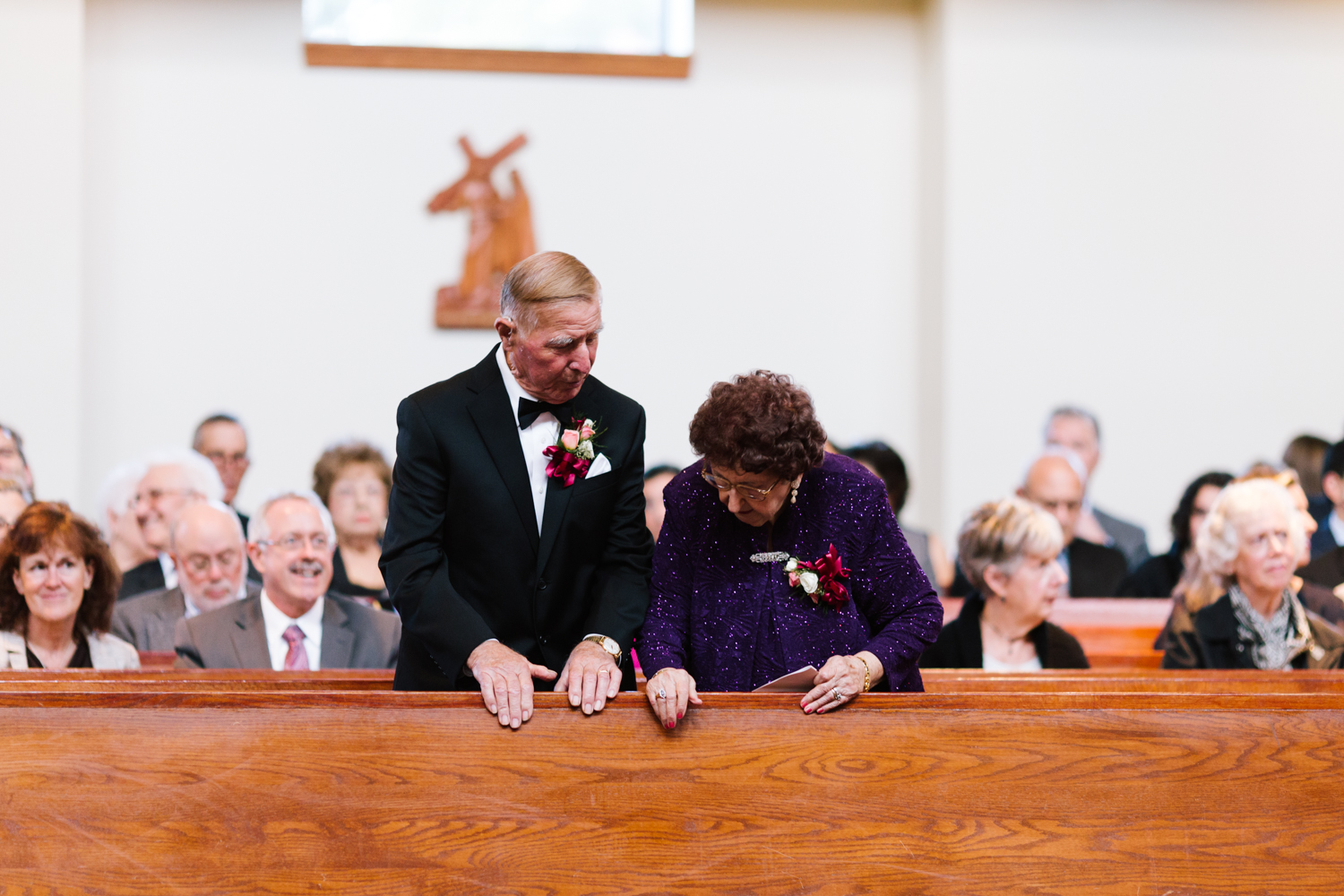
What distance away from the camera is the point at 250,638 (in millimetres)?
3412

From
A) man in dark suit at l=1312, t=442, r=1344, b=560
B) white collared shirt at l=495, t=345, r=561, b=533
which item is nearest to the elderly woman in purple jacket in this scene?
white collared shirt at l=495, t=345, r=561, b=533

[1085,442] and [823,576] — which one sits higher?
[1085,442]

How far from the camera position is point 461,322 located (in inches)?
268

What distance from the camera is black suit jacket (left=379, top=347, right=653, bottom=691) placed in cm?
224

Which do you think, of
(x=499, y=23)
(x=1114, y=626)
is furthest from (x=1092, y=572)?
(x=499, y=23)

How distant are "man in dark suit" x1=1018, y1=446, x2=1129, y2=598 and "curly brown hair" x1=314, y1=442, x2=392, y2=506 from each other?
2515 mm

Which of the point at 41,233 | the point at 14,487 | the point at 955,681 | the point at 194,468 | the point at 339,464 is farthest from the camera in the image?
the point at 41,233

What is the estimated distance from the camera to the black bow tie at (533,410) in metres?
2.31

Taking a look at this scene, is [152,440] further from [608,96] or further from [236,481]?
[608,96]

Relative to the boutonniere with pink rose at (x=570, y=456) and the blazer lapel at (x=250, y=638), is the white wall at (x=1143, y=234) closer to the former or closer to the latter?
the blazer lapel at (x=250, y=638)

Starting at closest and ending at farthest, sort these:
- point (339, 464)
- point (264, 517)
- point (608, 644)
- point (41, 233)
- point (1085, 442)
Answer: point (608, 644) → point (264, 517) → point (339, 464) → point (1085, 442) → point (41, 233)

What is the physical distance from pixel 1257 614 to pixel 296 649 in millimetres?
2510

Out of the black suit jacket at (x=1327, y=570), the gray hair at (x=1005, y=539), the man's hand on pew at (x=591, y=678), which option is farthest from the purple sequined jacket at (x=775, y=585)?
the black suit jacket at (x=1327, y=570)

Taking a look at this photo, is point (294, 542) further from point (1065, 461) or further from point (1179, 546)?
point (1179, 546)
